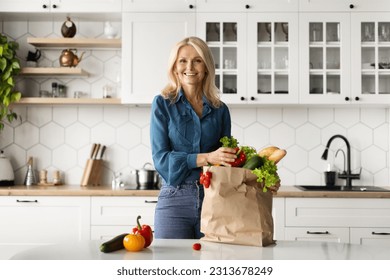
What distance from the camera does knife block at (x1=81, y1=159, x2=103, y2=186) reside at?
13.4ft

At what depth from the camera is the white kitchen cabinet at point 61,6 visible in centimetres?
388

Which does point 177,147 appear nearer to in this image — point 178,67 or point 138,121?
point 178,67

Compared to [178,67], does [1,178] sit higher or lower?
lower

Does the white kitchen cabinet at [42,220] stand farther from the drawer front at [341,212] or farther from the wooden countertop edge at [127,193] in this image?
the drawer front at [341,212]

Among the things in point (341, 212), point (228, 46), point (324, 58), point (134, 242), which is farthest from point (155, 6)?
point (134, 242)

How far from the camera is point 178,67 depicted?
231cm

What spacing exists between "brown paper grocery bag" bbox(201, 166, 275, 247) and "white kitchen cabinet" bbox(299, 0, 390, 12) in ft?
7.94

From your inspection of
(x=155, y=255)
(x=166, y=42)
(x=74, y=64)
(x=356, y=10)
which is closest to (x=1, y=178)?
(x=74, y=64)

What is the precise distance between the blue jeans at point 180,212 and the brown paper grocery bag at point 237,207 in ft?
1.35

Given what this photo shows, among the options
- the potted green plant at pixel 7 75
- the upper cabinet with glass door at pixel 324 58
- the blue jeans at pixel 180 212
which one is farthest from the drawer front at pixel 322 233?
the potted green plant at pixel 7 75

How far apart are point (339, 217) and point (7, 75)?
2564mm

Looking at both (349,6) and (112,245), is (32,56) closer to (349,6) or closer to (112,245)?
(349,6)

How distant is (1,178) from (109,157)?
2.70 feet

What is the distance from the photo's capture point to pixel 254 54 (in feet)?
12.7
